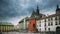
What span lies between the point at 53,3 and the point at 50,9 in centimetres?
23

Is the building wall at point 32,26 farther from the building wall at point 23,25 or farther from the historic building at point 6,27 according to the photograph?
the historic building at point 6,27

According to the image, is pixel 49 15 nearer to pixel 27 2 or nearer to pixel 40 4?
pixel 40 4

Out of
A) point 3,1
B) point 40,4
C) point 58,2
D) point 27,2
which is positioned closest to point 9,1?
point 3,1

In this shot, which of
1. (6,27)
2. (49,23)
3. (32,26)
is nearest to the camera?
(49,23)

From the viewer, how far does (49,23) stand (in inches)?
162

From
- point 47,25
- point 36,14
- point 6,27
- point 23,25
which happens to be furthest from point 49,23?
point 6,27

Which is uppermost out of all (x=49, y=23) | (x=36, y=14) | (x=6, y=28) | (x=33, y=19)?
(x=36, y=14)

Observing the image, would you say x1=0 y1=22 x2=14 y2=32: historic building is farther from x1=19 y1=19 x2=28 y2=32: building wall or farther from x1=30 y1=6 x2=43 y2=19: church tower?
x1=30 y1=6 x2=43 y2=19: church tower

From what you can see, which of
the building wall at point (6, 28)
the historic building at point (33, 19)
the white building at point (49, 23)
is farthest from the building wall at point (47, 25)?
the building wall at point (6, 28)

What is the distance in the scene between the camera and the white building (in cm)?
402

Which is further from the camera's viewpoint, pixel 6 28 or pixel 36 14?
pixel 6 28

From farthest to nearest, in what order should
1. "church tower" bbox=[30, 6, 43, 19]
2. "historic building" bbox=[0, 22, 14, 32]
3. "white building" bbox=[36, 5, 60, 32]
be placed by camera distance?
"historic building" bbox=[0, 22, 14, 32] < "church tower" bbox=[30, 6, 43, 19] < "white building" bbox=[36, 5, 60, 32]

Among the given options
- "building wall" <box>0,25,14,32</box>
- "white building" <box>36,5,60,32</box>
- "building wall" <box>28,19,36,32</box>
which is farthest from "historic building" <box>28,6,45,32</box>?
"building wall" <box>0,25,14,32</box>

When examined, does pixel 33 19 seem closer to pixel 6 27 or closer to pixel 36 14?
pixel 36 14
